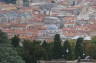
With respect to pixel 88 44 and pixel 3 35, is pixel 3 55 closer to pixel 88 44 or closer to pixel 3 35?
pixel 3 35

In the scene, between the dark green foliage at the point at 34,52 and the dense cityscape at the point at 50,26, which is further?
the dense cityscape at the point at 50,26

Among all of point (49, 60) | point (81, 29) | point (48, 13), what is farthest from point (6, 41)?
point (48, 13)

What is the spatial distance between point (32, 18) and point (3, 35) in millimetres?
28459

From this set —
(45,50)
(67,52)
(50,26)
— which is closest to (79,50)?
(67,52)

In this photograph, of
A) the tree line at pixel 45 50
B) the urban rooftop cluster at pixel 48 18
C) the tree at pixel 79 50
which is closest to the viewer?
the tree line at pixel 45 50

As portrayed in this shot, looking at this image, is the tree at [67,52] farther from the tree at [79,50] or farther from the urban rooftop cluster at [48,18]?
the urban rooftop cluster at [48,18]

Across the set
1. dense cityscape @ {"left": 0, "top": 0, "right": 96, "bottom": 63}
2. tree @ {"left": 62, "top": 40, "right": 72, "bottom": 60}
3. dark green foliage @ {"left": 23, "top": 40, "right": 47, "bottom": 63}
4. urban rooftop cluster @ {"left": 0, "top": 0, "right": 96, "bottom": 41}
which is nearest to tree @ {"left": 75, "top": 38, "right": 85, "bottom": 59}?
dense cityscape @ {"left": 0, "top": 0, "right": 96, "bottom": 63}

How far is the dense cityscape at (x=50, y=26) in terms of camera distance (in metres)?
16.3

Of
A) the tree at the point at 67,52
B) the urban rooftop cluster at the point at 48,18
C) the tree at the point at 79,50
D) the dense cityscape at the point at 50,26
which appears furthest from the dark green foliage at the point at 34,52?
the urban rooftop cluster at the point at 48,18

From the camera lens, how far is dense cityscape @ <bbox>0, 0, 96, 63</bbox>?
1633 cm

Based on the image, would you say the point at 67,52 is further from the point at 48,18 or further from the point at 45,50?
the point at 48,18

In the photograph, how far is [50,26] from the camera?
38219 mm

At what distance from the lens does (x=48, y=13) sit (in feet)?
154

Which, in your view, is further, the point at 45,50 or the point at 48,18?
the point at 48,18
